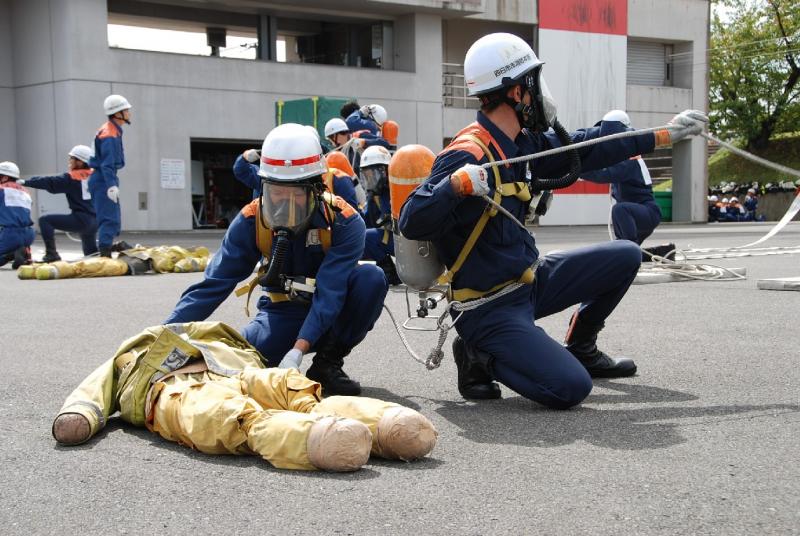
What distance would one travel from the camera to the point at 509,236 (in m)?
5.22

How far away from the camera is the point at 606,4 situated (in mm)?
34094

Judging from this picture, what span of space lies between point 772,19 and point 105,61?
4003 centimetres

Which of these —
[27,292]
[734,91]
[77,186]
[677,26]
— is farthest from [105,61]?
[734,91]

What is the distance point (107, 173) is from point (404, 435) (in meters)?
12.0

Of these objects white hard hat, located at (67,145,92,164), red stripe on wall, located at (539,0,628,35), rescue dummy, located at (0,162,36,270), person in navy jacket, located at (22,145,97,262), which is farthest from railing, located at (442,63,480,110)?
rescue dummy, located at (0,162,36,270)

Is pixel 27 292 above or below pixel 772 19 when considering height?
below

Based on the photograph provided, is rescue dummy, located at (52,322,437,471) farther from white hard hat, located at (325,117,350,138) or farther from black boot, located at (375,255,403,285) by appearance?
white hard hat, located at (325,117,350,138)

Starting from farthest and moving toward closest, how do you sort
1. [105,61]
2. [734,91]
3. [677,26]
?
[734,91]
[677,26]
[105,61]

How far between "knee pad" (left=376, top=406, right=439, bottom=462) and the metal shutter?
3394 centimetres

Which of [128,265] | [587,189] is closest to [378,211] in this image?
[128,265]

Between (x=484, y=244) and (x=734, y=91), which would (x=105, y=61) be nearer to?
(x=484, y=244)

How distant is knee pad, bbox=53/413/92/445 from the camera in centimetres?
434

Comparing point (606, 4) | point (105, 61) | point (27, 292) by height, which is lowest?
point (27, 292)

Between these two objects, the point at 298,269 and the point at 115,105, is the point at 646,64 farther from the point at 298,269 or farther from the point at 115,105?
the point at 298,269
